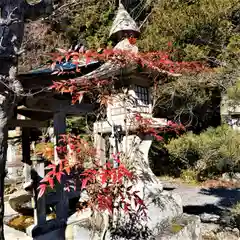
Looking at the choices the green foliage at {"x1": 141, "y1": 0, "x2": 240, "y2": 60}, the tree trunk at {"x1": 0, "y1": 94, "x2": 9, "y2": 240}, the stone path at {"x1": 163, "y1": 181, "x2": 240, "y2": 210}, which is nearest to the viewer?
the tree trunk at {"x1": 0, "y1": 94, "x2": 9, "y2": 240}

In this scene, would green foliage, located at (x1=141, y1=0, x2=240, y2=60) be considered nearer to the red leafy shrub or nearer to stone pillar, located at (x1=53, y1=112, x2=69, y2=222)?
stone pillar, located at (x1=53, y1=112, x2=69, y2=222)

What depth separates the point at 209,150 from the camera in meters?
7.43

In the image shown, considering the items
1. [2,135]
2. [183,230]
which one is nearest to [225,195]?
[183,230]

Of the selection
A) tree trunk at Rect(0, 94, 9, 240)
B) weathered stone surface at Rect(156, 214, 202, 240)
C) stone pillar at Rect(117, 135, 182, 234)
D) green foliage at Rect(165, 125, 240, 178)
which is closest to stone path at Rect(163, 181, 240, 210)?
green foliage at Rect(165, 125, 240, 178)

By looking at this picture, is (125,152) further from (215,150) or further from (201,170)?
(201,170)

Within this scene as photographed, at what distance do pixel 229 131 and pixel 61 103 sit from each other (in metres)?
4.93

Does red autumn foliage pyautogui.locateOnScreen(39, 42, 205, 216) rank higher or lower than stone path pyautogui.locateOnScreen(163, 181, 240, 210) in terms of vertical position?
higher

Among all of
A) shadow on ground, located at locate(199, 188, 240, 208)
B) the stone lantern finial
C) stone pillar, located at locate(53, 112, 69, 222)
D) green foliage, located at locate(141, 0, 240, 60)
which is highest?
green foliage, located at locate(141, 0, 240, 60)

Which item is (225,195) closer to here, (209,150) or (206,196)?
(206,196)

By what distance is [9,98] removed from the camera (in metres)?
2.21

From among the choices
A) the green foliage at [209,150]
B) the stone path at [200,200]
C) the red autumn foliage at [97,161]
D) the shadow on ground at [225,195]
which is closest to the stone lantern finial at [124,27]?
the red autumn foliage at [97,161]

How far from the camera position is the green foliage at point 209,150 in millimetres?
6875

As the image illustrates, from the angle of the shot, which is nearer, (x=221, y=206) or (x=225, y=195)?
(x=221, y=206)

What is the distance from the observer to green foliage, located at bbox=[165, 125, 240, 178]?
6.88 m
